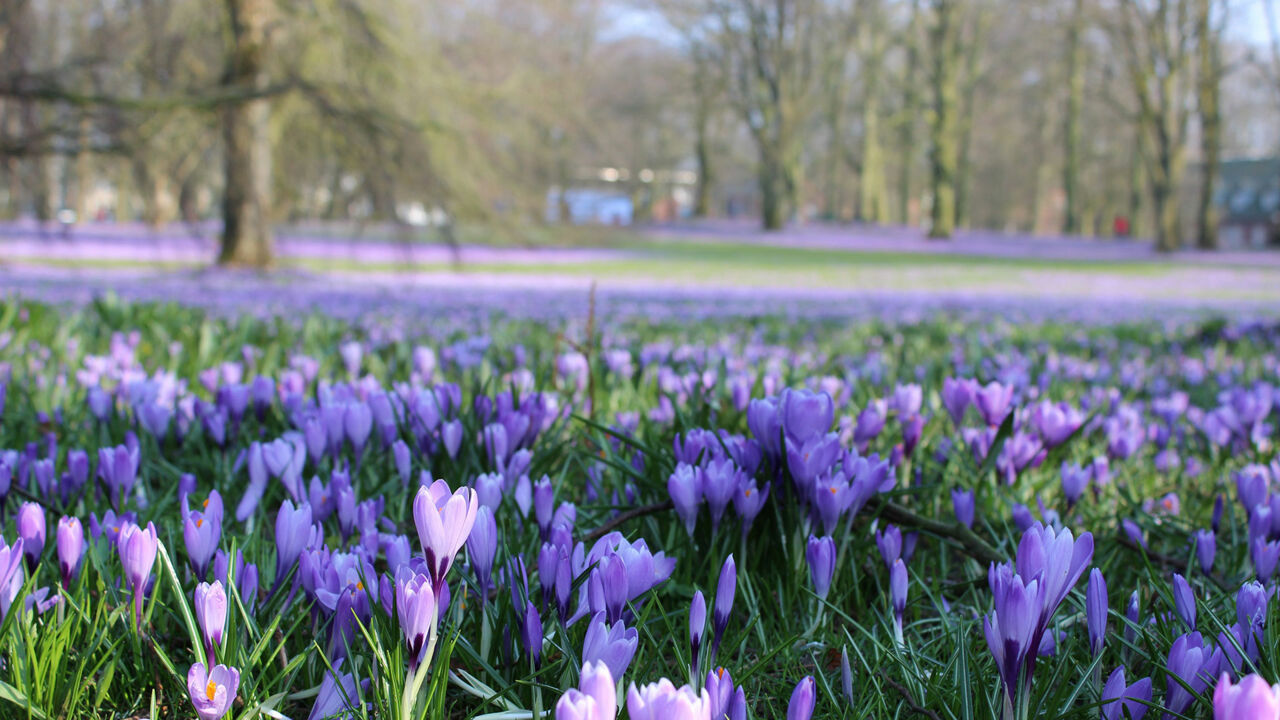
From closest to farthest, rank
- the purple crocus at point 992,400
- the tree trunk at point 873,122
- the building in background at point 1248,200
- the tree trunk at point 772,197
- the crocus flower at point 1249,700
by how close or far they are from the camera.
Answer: the crocus flower at point 1249,700 → the purple crocus at point 992,400 → the tree trunk at point 772,197 → the tree trunk at point 873,122 → the building in background at point 1248,200

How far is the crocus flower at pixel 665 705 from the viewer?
0.71 meters

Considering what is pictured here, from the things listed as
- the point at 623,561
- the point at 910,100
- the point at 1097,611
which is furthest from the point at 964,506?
the point at 910,100

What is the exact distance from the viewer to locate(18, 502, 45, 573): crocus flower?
1173 mm

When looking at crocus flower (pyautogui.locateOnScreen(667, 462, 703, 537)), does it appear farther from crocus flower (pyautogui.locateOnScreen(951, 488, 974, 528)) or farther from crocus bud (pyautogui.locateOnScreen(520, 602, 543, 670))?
crocus flower (pyautogui.locateOnScreen(951, 488, 974, 528))

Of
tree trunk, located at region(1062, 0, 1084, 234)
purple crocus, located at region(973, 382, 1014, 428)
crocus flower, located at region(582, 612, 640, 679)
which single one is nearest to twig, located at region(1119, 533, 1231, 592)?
purple crocus, located at region(973, 382, 1014, 428)

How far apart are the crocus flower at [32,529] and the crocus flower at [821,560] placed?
0.96 metres

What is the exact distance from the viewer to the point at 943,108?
1497 inches

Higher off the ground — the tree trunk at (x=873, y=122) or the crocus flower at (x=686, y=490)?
the tree trunk at (x=873, y=122)

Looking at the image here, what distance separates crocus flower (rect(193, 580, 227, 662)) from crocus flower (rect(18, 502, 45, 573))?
363mm

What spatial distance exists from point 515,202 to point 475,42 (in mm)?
24679

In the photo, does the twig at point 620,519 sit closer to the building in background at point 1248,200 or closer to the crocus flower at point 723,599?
the crocus flower at point 723,599

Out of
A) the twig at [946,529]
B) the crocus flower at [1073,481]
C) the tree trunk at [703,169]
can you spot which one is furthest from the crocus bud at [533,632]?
the tree trunk at [703,169]

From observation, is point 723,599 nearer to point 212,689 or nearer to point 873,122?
point 212,689

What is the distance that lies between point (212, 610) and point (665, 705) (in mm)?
507
